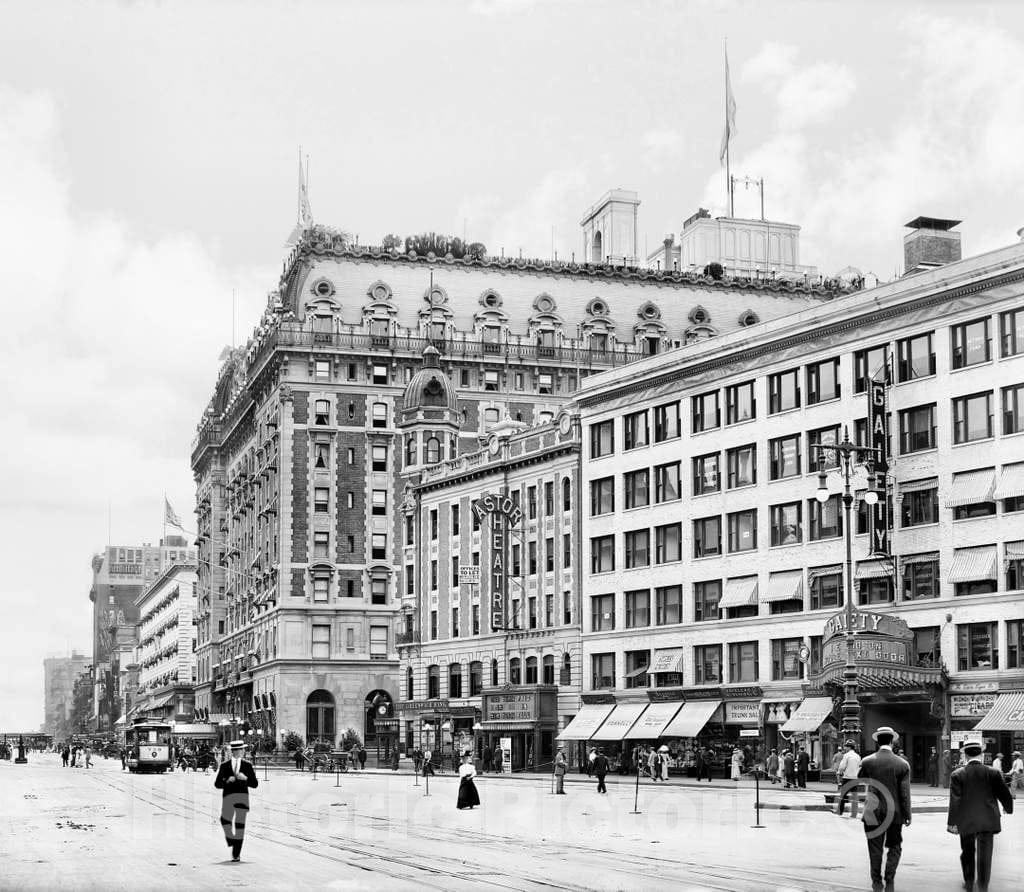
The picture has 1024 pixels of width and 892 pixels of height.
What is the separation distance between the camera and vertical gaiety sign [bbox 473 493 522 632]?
3526 inches

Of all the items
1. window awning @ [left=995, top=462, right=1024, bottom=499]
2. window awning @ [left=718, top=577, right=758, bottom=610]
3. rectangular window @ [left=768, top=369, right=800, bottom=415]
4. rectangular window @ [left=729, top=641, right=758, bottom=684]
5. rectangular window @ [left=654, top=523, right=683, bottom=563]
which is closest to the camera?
window awning @ [left=995, top=462, right=1024, bottom=499]

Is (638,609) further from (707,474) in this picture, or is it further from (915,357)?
(915,357)

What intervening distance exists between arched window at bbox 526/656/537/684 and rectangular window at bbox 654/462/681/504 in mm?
14441

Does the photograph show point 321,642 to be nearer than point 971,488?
No

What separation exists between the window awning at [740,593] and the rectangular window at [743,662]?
1764 millimetres

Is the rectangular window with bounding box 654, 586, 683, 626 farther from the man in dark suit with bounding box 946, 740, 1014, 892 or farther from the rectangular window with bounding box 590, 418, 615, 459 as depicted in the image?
the man in dark suit with bounding box 946, 740, 1014, 892

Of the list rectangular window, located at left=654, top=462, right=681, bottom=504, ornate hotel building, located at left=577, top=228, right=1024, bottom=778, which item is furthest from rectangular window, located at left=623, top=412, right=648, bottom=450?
rectangular window, located at left=654, top=462, right=681, bottom=504

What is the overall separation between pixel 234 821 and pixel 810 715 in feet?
139

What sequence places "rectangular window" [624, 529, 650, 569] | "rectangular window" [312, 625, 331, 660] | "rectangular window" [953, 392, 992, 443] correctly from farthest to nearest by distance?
1. "rectangular window" [312, 625, 331, 660]
2. "rectangular window" [624, 529, 650, 569]
3. "rectangular window" [953, 392, 992, 443]

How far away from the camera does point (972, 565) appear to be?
61.9 meters

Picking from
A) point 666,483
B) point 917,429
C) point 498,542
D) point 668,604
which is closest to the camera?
point 917,429

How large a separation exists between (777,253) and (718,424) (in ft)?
200

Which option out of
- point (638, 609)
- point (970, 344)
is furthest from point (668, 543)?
point (970, 344)

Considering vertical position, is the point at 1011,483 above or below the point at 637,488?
below
